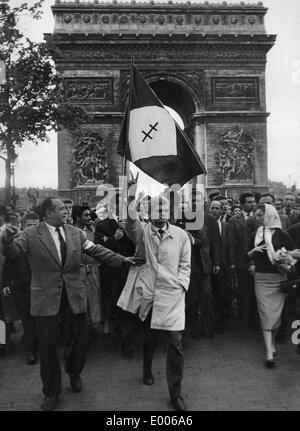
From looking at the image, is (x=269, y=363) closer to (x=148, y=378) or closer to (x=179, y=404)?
(x=148, y=378)

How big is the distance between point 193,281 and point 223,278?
3.76ft

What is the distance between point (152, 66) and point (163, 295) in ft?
75.5

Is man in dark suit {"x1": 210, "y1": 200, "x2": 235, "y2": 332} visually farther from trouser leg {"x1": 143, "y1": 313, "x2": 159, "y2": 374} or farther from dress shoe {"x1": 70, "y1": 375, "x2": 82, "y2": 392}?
dress shoe {"x1": 70, "y1": 375, "x2": 82, "y2": 392}

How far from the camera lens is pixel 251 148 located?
85.3 ft

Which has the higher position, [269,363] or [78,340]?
[78,340]

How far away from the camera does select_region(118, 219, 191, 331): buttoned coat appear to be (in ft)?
15.5

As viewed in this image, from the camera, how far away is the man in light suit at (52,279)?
4.68m

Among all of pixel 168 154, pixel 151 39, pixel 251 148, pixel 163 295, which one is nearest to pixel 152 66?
pixel 151 39

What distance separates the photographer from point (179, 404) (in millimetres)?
4508

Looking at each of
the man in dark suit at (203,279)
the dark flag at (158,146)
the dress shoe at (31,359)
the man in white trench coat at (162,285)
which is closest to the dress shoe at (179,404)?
the man in white trench coat at (162,285)

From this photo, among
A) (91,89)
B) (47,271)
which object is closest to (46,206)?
(47,271)

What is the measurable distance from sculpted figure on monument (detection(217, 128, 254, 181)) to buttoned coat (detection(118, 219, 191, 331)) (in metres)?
21.1

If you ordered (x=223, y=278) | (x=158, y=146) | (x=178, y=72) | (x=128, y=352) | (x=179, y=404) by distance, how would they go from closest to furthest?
(x=179, y=404) → (x=158, y=146) → (x=128, y=352) → (x=223, y=278) → (x=178, y=72)
